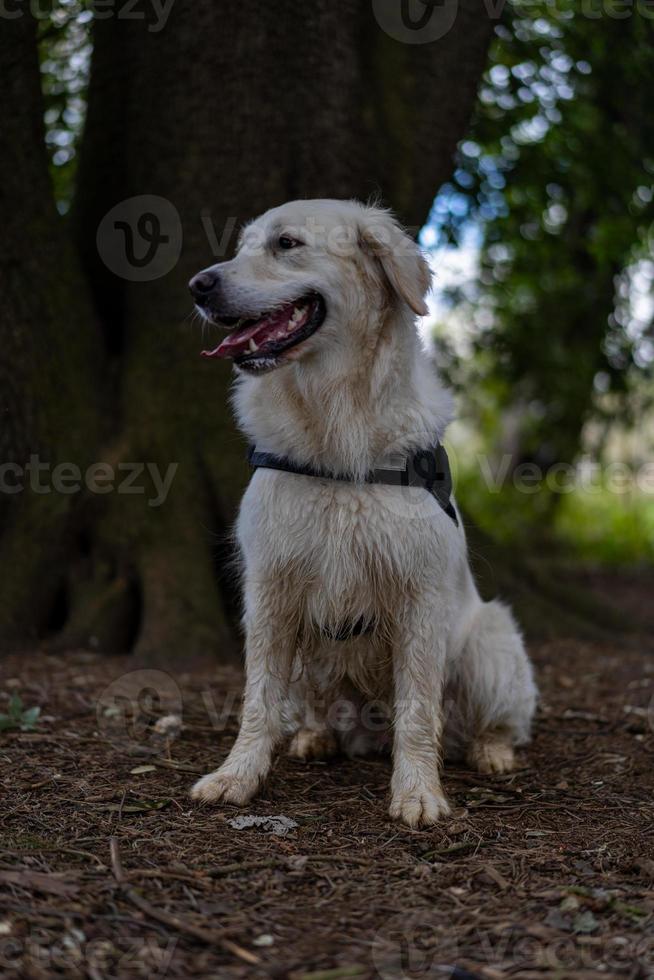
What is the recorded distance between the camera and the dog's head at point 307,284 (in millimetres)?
3369

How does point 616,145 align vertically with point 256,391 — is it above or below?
above

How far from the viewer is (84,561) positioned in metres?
5.49

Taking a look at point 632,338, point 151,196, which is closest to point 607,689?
point 151,196

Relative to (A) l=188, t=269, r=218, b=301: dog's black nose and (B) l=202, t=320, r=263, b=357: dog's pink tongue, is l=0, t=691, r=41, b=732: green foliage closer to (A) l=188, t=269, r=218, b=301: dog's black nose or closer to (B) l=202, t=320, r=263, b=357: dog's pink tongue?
(B) l=202, t=320, r=263, b=357: dog's pink tongue

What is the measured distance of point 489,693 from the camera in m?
4.02

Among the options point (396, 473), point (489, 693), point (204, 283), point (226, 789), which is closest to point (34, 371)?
point (204, 283)

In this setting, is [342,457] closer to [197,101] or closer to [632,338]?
[197,101]

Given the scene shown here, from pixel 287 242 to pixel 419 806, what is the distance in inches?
77.9

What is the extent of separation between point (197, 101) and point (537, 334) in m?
4.82

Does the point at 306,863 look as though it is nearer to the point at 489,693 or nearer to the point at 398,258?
the point at 489,693

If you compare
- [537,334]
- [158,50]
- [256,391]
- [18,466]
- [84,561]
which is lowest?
[84,561]

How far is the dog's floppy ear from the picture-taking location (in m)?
3.43

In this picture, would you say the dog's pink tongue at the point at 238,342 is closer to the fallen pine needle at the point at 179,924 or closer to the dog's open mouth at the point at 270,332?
the dog's open mouth at the point at 270,332

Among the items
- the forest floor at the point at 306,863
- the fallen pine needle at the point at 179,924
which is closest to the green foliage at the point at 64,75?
the forest floor at the point at 306,863
